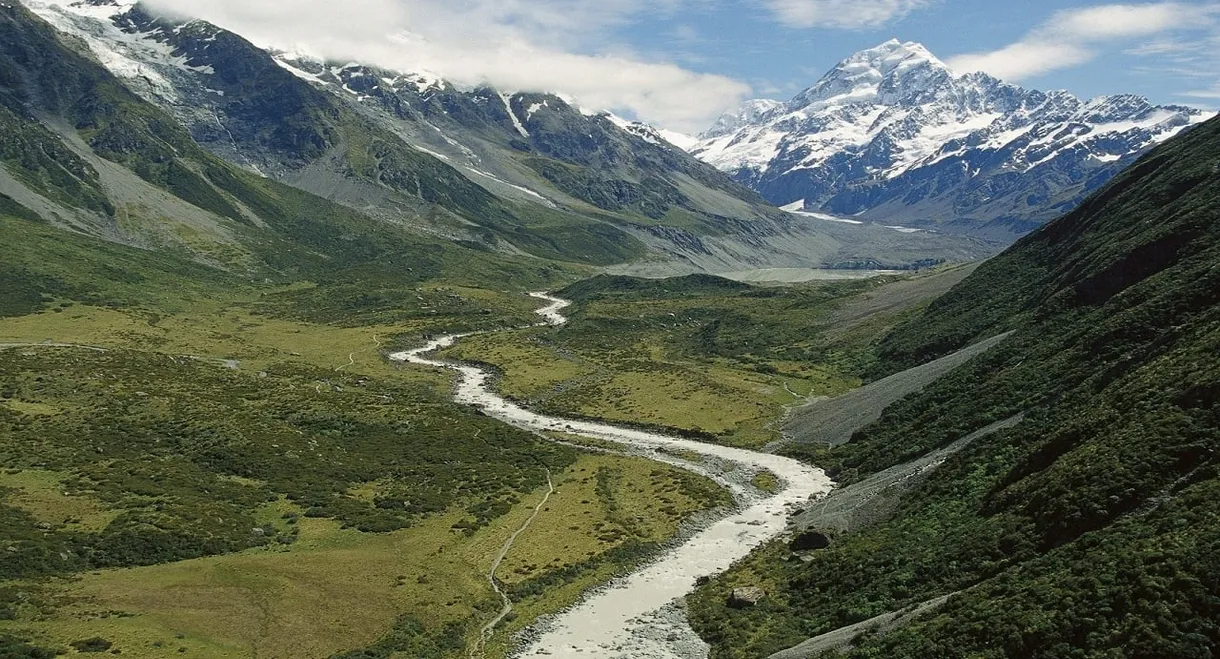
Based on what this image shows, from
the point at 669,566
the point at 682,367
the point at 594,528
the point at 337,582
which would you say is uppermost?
the point at 682,367

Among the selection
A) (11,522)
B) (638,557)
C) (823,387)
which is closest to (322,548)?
(11,522)

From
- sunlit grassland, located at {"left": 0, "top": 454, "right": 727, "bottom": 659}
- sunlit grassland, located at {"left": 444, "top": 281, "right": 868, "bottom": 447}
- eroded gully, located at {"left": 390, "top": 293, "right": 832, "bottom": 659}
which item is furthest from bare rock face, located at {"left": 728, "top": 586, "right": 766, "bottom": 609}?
sunlit grassland, located at {"left": 444, "top": 281, "right": 868, "bottom": 447}

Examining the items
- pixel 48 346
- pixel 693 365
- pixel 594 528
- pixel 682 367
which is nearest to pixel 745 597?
pixel 594 528

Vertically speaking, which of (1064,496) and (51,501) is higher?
(1064,496)

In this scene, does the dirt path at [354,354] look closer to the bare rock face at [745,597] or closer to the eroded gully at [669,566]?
the eroded gully at [669,566]

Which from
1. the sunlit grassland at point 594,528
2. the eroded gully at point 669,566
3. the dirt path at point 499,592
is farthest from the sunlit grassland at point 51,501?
the eroded gully at point 669,566

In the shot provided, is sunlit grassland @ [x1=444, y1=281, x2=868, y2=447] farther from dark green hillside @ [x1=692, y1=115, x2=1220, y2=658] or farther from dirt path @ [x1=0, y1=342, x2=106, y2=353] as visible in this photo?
dirt path @ [x1=0, y1=342, x2=106, y2=353]

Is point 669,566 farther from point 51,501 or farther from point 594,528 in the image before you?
point 51,501
